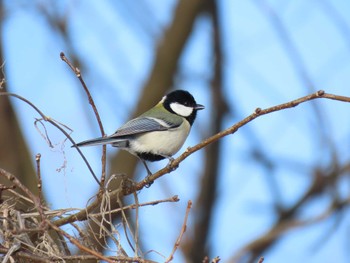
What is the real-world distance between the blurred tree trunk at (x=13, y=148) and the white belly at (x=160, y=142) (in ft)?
4.52

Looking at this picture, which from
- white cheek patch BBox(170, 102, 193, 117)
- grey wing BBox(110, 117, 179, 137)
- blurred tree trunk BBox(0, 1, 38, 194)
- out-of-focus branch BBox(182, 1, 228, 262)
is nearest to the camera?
grey wing BBox(110, 117, 179, 137)

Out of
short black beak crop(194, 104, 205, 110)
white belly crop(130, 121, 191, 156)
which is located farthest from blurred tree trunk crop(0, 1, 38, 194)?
white belly crop(130, 121, 191, 156)

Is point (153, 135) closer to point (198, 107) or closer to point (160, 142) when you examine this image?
point (160, 142)

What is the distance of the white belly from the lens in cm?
291

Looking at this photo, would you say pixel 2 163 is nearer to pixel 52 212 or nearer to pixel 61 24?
pixel 61 24

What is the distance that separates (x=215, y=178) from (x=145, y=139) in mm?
2342

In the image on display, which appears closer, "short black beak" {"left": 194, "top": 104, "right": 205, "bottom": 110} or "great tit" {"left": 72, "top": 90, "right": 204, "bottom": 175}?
"great tit" {"left": 72, "top": 90, "right": 204, "bottom": 175}

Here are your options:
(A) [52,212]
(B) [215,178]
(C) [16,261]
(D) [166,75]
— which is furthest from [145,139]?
(B) [215,178]

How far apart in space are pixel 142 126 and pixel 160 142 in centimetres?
11

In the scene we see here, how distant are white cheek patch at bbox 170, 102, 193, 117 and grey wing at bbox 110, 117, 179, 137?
0.23 metres

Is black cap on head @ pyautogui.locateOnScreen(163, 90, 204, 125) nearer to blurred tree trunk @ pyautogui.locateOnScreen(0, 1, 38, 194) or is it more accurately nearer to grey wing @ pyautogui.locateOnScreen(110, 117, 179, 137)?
grey wing @ pyautogui.locateOnScreen(110, 117, 179, 137)

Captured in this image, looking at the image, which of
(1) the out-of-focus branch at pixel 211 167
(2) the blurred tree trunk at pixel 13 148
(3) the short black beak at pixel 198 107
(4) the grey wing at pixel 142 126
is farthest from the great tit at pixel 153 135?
(1) the out-of-focus branch at pixel 211 167

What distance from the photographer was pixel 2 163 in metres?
4.17

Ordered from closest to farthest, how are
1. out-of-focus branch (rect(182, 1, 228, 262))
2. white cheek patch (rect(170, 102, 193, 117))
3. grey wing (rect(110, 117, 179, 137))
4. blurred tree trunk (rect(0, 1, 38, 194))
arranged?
grey wing (rect(110, 117, 179, 137)) < white cheek patch (rect(170, 102, 193, 117)) < blurred tree trunk (rect(0, 1, 38, 194)) < out-of-focus branch (rect(182, 1, 228, 262))
